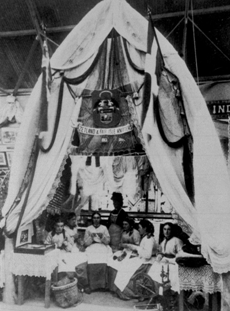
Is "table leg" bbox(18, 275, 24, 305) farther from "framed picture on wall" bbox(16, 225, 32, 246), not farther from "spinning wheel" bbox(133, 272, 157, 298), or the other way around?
"spinning wheel" bbox(133, 272, 157, 298)

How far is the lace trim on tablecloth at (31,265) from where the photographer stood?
4.57 m

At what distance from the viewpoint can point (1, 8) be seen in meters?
5.98

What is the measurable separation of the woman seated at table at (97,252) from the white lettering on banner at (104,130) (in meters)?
1.72

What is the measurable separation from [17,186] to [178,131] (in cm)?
237

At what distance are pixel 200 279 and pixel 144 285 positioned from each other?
904 millimetres

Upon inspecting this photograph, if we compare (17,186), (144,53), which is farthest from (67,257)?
(144,53)

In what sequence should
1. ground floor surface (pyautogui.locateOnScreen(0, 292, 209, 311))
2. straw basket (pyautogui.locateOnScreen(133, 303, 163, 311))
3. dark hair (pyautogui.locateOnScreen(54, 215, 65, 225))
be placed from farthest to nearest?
dark hair (pyautogui.locateOnScreen(54, 215, 65, 225)), ground floor surface (pyautogui.locateOnScreen(0, 292, 209, 311)), straw basket (pyautogui.locateOnScreen(133, 303, 163, 311))

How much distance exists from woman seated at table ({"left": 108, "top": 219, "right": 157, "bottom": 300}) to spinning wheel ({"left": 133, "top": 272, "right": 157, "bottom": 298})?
53 millimetres

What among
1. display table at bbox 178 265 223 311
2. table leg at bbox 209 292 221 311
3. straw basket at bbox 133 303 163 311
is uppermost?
display table at bbox 178 265 223 311

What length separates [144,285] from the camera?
15.4 feet

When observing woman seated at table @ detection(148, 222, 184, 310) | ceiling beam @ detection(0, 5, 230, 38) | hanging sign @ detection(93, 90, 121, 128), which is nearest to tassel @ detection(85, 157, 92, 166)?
hanging sign @ detection(93, 90, 121, 128)

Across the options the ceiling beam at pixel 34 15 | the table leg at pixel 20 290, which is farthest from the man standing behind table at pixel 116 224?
the ceiling beam at pixel 34 15

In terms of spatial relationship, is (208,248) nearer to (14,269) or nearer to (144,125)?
(144,125)

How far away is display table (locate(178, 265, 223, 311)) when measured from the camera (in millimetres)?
4078
